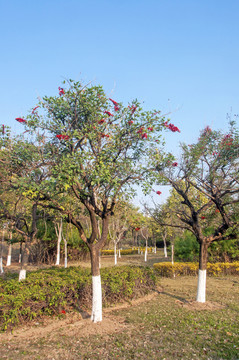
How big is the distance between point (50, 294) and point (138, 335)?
2919mm

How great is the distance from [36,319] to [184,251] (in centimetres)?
1756

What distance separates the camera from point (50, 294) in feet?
27.2

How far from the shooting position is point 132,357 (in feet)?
19.8

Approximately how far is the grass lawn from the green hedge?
35 cm

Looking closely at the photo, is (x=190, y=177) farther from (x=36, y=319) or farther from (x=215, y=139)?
(x=36, y=319)

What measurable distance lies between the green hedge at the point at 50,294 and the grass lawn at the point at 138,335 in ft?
1.14

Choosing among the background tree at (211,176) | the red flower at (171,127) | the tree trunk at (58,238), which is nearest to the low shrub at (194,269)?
the background tree at (211,176)

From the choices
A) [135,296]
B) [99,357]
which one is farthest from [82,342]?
[135,296]

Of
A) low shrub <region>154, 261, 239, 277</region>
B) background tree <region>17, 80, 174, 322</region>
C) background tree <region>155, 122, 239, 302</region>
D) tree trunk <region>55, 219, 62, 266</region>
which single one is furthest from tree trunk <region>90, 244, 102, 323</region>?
tree trunk <region>55, 219, 62, 266</region>

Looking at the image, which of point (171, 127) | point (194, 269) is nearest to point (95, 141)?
point (171, 127)

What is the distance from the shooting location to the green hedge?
7.51 metres

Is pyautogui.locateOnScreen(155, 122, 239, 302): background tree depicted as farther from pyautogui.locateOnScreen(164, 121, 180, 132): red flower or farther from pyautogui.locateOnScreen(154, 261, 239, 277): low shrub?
pyautogui.locateOnScreen(154, 261, 239, 277): low shrub

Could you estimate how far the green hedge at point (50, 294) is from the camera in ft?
24.6

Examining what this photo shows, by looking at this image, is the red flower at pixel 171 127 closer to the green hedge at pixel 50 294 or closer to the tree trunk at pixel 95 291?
the tree trunk at pixel 95 291
